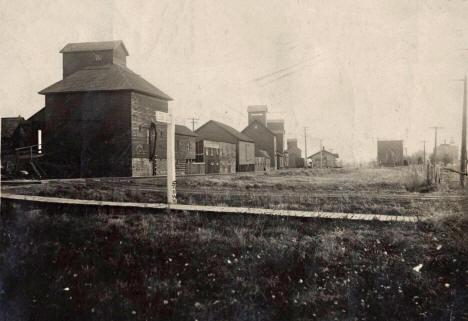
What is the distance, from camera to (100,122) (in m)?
14.3

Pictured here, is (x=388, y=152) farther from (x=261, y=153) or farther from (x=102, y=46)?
(x=102, y=46)

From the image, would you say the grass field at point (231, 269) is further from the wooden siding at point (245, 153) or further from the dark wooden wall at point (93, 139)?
the wooden siding at point (245, 153)

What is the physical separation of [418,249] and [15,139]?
2225 cm

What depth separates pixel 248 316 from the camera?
4.15 metres

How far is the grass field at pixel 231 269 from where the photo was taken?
14.1ft

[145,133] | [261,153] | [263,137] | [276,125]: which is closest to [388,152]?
[261,153]

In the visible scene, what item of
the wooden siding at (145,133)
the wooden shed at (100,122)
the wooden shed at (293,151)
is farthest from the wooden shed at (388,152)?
the wooden siding at (145,133)

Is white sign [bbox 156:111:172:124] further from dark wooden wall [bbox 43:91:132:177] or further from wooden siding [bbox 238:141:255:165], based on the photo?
wooden siding [bbox 238:141:255:165]

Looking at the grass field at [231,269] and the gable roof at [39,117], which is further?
the gable roof at [39,117]

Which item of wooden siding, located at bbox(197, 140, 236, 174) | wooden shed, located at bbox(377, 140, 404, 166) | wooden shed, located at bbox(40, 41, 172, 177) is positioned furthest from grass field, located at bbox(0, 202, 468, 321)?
wooden shed, located at bbox(377, 140, 404, 166)

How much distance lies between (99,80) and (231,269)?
15249 millimetres

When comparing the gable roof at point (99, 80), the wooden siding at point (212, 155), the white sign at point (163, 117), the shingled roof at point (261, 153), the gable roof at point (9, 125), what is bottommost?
the wooden siding at point (212, 155)

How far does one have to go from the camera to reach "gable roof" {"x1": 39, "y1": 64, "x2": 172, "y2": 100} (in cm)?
1538

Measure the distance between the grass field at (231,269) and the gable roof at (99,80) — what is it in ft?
31.9
